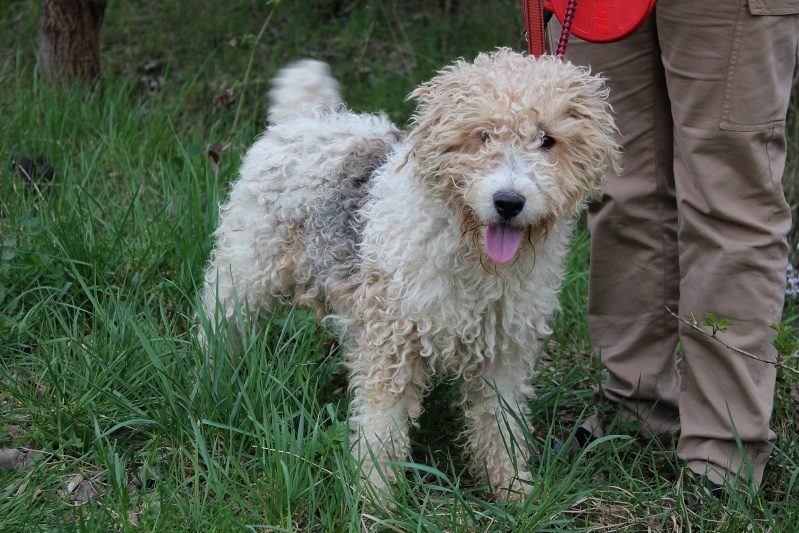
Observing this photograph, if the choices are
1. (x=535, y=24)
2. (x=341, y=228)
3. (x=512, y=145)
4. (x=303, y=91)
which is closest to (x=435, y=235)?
(x=512, y=145)

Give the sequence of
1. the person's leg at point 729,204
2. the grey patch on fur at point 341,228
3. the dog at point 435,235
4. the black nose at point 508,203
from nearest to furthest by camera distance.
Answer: the black nose at point 508,203, the dog at point 435,235, the person's leg at point 729,204, the grey patch on fur at point 341,228

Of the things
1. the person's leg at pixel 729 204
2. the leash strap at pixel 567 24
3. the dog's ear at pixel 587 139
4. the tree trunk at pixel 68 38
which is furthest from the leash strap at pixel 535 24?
the tree trunk at pixel 68 38

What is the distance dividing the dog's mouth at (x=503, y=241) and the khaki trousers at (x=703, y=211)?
0.86 metres

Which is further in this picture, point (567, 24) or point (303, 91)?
point (303, 91)

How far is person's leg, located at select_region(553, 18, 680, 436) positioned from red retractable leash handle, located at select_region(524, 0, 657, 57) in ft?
1.06

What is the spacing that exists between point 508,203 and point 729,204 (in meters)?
0.98

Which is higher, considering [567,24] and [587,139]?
[567,24]

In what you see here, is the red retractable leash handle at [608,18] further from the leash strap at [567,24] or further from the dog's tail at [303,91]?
the dog's tail at [303,91]

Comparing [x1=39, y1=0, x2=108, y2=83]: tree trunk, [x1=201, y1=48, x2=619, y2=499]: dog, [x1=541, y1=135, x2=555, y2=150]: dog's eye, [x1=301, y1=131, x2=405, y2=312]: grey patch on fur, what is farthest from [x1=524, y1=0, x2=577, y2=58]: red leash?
[x1=39, y1=0, x2=108, y2=83]: tree trunk

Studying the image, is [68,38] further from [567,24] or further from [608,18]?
[608,18]

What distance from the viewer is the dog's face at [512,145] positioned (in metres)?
2.54

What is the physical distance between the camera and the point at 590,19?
9.62 feet

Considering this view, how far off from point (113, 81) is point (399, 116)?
221 cm

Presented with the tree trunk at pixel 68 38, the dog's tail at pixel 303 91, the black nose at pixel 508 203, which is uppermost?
the black nose at pixel 508 203
